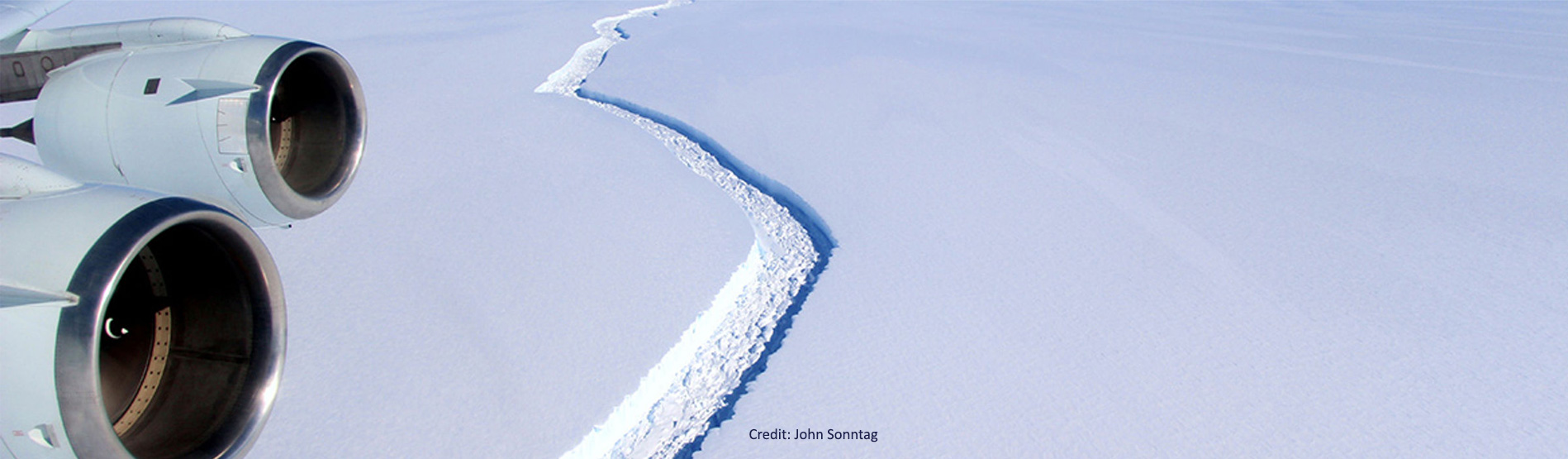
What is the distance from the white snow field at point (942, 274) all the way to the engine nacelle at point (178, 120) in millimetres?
399

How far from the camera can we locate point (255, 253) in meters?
1.07

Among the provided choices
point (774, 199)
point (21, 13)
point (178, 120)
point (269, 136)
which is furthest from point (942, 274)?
point (21, 13)

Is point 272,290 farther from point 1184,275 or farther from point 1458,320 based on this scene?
point 1458,320

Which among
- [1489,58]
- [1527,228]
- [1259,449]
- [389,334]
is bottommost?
[1489,58]

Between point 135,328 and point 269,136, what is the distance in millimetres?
595

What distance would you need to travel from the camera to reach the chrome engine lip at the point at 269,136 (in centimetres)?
158

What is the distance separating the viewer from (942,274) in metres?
2.29

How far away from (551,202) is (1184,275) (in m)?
1.87

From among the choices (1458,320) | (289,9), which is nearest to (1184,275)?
(1458,320)

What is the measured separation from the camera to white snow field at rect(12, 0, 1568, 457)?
162cm

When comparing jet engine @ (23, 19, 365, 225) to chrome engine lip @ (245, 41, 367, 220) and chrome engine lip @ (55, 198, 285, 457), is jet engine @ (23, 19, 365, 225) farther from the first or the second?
chrome engine lip @ (55, 198, 285, 457)

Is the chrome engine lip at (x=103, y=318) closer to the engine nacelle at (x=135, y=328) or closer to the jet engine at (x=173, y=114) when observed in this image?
the engine nacelle at (x=135, y=328)

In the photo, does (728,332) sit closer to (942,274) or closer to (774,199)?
(942,274)

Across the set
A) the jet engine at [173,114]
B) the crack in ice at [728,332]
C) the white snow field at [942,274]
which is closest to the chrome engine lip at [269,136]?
the jet engine at [173,114]
